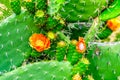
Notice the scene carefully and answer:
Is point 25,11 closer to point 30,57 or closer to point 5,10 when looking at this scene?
point 30,57

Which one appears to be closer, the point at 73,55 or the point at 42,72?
the point at 42,72

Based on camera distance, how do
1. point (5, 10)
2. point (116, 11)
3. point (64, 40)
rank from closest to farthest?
point (116, 11) → point (64, 40) → point (5, 10)

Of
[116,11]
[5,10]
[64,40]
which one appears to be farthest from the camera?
[5,10]

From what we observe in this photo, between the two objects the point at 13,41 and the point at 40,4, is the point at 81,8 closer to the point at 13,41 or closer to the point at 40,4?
the point at 40,4

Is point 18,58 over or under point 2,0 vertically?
under

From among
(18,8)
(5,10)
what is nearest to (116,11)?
(18,8)

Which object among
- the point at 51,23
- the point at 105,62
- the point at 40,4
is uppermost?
the point at 40,4

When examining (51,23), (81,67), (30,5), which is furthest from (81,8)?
A: (81,67)
